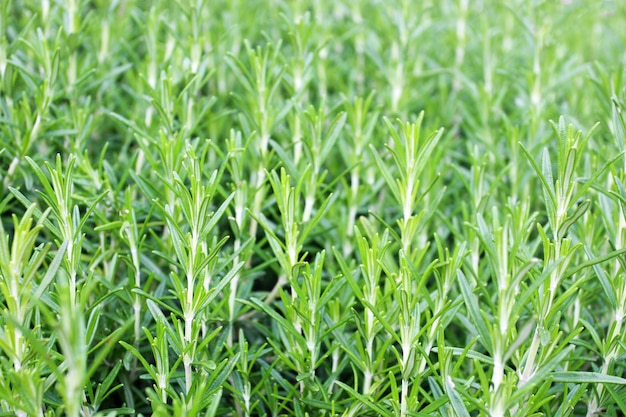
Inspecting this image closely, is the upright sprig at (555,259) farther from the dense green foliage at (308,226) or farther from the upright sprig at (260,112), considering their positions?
the upright sprig at (260,112)

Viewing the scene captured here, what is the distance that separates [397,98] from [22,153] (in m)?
1.21

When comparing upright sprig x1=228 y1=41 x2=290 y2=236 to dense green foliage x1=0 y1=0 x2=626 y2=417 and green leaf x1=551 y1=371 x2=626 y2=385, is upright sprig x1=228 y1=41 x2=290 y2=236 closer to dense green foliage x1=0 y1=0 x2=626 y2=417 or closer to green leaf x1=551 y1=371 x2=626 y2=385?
dense green foliage x1=0 y1=0 x2=626 y2=417

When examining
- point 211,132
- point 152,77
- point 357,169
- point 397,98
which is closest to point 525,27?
point 397,98

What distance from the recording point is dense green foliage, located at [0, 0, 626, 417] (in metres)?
1.26

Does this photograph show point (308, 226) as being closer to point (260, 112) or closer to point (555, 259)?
point (260, 112)

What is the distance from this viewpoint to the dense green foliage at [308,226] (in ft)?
4.13

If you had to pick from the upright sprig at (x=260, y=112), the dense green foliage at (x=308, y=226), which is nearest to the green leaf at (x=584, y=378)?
the dense green foliage at (x=308, y=226)

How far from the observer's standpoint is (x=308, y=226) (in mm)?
1481

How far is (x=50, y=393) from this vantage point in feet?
4.27

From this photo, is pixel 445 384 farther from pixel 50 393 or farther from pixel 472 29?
pixel 472 29

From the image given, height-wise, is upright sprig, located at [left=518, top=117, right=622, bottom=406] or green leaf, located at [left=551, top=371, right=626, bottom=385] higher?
upright sprig, located at [left=518, top=117, right=622, bottom=406]

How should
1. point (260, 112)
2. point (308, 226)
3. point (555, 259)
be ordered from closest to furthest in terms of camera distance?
point (555, 259) → point (308, 226) → point (260, 112)

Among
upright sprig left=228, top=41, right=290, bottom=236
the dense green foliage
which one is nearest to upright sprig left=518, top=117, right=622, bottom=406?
the dense green foliage

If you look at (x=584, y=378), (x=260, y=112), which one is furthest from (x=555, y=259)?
(x=260, y=112)
